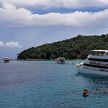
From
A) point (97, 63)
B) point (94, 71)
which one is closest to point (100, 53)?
point (97, 63)

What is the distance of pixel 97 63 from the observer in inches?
4727

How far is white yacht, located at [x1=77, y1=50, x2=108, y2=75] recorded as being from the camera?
117750 millimetres

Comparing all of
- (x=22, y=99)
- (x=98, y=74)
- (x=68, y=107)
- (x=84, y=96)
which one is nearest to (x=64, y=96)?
(x=84, y=96)

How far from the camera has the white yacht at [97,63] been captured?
118 metres

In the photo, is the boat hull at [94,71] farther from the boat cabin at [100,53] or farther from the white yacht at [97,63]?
the boat cabin at [100,53]

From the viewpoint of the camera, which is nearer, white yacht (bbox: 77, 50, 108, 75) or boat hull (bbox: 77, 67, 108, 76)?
white yacht (bbox: 77, 50, 108, 75)

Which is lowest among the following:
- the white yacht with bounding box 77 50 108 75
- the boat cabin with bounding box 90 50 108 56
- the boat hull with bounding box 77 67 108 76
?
the boat hull with bounding box 77 67 108 76

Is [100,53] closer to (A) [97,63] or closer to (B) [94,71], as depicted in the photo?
(A) [97,63]

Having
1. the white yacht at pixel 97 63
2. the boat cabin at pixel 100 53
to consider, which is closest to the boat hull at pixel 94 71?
the white yacht at pixel 97 63

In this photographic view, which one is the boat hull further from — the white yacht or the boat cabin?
the boat cabin

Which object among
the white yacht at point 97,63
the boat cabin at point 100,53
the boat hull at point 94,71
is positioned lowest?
the boat hull at point 94,71

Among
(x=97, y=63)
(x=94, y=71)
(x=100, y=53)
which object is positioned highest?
(x=100, y=53)

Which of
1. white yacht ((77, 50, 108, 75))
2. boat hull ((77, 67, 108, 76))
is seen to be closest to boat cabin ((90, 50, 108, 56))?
white yacht ((77, 50, 108, 75))

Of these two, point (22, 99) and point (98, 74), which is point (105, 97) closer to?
point (22, 99)
